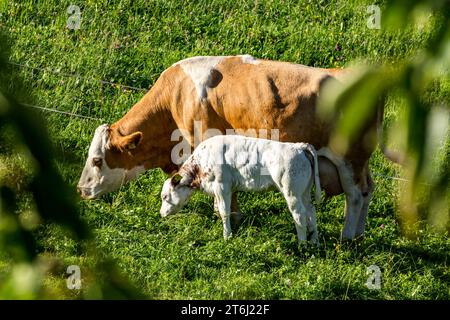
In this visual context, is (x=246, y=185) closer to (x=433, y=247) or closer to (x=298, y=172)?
(x=298, y=172)

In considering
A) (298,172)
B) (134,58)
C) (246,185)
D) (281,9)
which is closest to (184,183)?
(246,185)

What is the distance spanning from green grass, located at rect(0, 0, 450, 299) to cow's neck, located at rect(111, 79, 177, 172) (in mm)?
413

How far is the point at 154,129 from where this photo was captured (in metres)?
9.60

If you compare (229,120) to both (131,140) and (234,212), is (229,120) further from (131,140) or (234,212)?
(131,140)

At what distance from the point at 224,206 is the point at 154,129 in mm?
1441

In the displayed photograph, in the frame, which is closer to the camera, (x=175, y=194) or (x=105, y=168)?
(x=175, y=194)

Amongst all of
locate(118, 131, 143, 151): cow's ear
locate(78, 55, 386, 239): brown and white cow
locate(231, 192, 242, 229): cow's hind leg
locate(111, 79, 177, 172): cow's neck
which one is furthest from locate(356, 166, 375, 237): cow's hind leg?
locate(118, 131, 143, 151): cow's ear

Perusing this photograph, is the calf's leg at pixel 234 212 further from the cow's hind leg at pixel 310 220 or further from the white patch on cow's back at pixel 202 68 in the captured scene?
the white patch on cow's back at pixel 202 68

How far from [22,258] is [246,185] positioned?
24.1 ft

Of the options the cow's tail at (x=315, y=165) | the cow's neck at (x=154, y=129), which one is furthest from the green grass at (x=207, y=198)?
the cow's tail at (x=315, y=165)

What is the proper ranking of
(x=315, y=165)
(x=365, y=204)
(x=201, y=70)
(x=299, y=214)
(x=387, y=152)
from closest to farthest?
1. (x=387, y=152)
2. (x=315, y=165)
3. (x=299, y=214)
4. (x=365, y=204)
5. (x=201, y=70)

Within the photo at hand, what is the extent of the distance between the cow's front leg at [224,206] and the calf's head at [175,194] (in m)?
0.26

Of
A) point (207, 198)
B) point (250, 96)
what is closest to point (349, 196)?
point (250, 96)

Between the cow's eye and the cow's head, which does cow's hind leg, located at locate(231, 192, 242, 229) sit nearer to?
the cow's head
